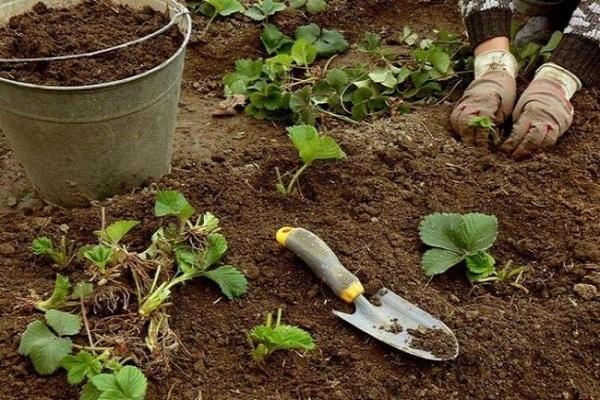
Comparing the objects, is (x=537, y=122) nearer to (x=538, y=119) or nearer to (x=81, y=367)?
(x=538, y=119)

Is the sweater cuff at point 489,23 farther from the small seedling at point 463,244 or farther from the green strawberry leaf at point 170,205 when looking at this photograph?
the green strawberry leaf at point 170,205

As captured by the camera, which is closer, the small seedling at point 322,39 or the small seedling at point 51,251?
the small seedling at point 51,251

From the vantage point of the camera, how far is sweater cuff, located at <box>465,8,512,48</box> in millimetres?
2715

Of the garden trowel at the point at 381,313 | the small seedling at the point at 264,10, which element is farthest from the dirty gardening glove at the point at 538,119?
the small seedling at the point at 264,10

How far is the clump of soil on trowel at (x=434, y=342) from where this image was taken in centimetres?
183

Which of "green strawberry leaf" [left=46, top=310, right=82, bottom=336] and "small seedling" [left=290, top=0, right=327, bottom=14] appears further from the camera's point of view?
"small seedling" [left=290, top=0, right=327, bottom=14]

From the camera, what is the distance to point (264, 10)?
3.20 m

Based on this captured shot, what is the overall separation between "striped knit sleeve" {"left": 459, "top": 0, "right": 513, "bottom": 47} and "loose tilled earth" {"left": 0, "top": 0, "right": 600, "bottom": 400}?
322mm

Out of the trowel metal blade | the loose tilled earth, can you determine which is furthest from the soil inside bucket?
the trowel metal blade

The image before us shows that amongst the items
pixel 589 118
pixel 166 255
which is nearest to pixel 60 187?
pixel 166 255

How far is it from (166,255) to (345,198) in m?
0.58

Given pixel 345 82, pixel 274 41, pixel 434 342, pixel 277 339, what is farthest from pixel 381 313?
pixel 274 41

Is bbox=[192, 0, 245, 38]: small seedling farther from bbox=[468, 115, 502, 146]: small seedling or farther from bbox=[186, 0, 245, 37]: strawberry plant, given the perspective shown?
bbox=[468, 115, 502, 146]: small seedling

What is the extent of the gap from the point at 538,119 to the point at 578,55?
325 millimetres
